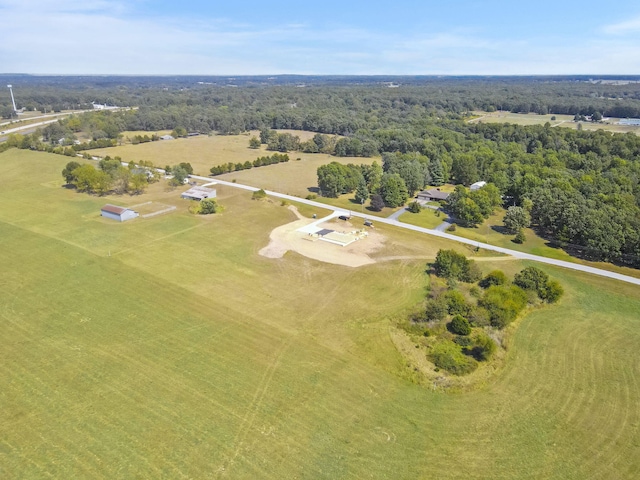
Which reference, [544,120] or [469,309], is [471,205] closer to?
[469,309]

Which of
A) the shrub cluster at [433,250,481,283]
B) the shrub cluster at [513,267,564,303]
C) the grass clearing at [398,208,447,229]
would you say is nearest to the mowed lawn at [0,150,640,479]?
the shrub cluster at [513,267,564,303]

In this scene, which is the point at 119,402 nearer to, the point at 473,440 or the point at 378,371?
the point at 378,371

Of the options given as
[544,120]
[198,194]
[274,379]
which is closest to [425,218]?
[198,194]

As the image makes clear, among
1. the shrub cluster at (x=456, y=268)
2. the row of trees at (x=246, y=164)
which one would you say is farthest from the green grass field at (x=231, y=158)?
the shrub cluster at (x=456, y=268)

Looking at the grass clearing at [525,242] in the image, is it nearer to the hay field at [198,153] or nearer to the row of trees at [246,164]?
the hay field at [198,153]

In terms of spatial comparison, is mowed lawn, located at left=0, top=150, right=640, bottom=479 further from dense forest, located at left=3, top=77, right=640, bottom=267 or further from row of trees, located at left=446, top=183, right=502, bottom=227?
row of trees, located at left=446, top=183, right=502, bottom=227

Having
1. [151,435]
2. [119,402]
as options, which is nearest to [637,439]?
[151,435]
